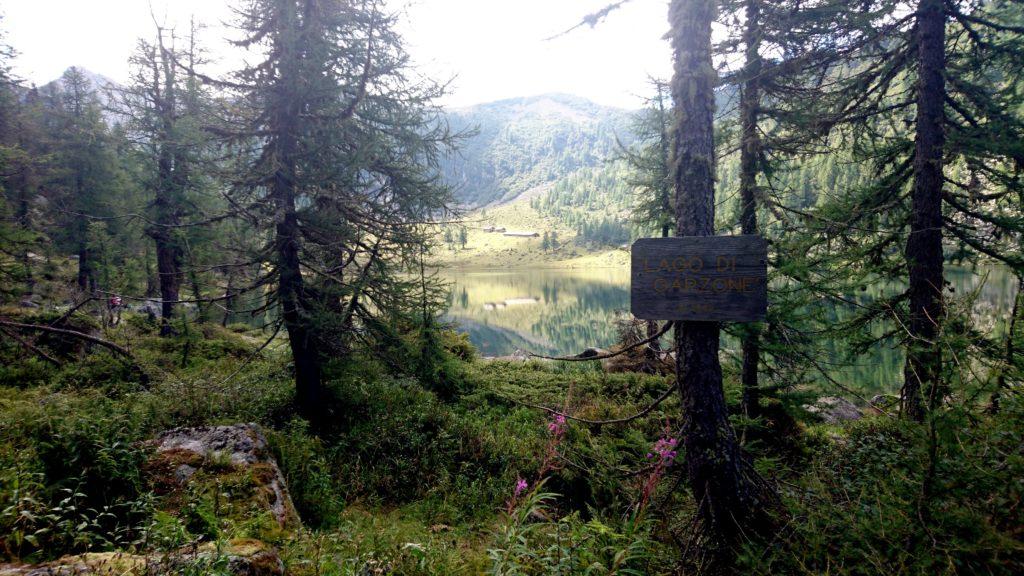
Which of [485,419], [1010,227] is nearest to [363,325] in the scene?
[485,419]

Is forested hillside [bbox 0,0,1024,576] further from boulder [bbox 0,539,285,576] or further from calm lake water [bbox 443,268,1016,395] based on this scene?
calm lake water [bbox 443,268,1016,395]

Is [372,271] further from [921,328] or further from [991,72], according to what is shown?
[991,72]

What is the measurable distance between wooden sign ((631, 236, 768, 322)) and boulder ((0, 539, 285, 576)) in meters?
3.02

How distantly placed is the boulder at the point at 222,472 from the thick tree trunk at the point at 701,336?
356 centimetres

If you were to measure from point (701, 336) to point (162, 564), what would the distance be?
381cm

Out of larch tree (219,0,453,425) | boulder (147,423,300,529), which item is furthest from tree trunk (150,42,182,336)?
boulder (147,423,300,529)

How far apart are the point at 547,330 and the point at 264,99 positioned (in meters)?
39.7

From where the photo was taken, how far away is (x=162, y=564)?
7.46 ft

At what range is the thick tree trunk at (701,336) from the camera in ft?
11.3

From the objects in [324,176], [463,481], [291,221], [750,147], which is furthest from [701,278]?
[291,221]

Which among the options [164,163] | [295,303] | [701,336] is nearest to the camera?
[701,336]

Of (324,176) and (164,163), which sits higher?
(164,163)

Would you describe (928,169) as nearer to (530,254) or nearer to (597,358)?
(597,358)

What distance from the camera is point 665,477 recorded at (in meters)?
4.05
